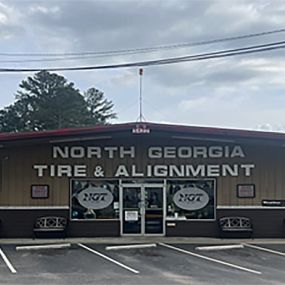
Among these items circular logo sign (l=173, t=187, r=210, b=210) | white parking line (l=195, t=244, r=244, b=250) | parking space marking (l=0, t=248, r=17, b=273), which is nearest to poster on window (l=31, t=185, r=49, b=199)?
parking space marking (l=0, t=248, r=17, b=273)

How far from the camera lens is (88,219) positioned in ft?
72.2

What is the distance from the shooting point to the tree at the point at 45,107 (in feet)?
236

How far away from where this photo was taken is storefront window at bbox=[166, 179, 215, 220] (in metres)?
22.2

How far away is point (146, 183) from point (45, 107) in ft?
171

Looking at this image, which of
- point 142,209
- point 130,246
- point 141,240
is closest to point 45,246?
point 130,246

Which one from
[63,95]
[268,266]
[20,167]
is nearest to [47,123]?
[63,95]

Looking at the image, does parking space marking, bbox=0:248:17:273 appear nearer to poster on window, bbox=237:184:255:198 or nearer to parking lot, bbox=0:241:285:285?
parking lot, bbox=0:241:285:285

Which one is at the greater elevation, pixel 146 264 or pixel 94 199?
pixel 94 199

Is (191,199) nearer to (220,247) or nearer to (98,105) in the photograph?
(220,247)

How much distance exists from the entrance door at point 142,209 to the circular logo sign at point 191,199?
0.57 m

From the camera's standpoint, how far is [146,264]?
15.5 meters

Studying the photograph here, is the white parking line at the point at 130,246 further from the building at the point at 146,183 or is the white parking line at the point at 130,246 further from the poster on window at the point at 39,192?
the poster on window at the point at 39,192

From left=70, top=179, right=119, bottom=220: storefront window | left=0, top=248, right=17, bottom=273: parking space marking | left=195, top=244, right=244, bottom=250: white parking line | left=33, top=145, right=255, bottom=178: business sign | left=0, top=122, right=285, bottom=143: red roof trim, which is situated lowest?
left=0, top=248, right=17, bottom=273: parking space marking

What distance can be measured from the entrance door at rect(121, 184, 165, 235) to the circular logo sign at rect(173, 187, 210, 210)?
57 cm
